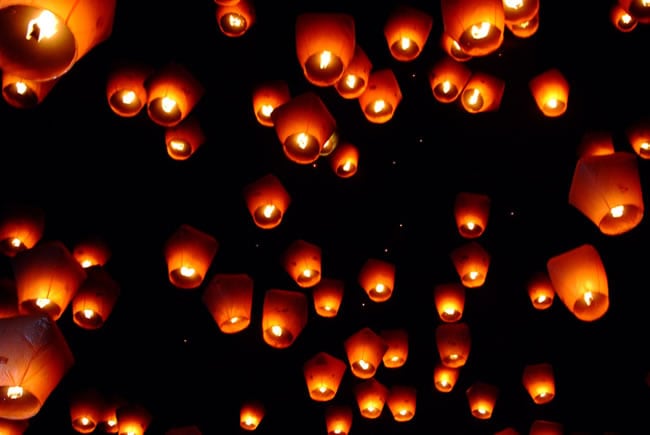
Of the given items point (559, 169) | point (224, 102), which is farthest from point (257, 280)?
point (559, 169)

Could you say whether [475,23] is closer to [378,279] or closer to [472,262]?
[472,262]

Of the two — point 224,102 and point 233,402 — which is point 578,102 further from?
point 233,402

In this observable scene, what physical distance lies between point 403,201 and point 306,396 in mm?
1860

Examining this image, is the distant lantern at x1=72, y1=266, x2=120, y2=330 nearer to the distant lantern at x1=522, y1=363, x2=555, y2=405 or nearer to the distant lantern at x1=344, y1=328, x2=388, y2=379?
the distant lantern at x1=344, y1=328, x2=388, y2=379

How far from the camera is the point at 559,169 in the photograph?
5.25m

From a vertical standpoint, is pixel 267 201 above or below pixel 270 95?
below

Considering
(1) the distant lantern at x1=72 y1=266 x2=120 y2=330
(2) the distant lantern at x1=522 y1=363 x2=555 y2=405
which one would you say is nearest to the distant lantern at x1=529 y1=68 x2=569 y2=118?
(2) the distant lantern at x1=522 y1=363 x2=555 y2=405

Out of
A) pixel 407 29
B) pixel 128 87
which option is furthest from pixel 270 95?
pixel 407 29

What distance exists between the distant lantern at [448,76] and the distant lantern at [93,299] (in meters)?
2.32

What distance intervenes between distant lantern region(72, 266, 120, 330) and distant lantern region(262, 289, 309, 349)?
37.8 inches

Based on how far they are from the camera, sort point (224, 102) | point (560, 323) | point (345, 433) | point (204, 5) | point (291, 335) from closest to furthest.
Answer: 1. point (291, 335)
2. point (204, 5)
3. point (224, 102)
4. point (345, 433)
5. point (560, 323)

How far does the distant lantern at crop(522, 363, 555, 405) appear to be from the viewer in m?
5.13

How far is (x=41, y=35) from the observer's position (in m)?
2.00

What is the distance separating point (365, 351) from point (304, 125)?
1711mm
